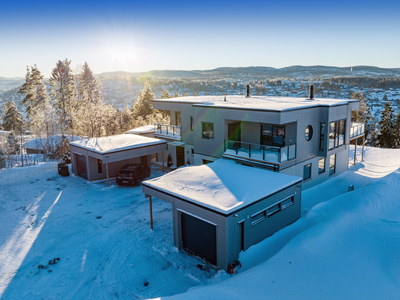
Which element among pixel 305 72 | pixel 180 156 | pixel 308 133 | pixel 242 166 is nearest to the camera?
pixel 242 166

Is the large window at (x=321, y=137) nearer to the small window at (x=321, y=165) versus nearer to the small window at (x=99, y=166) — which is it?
the small window at (x=321, y=165)

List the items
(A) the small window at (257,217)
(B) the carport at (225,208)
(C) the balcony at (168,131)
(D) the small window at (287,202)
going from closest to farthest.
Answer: (B) the carport at (225,208), (A) the small window at (257,217), (D) the small window at (287,202), (C) the balcony at (168,131)

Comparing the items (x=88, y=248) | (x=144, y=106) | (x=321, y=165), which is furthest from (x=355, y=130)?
(x=144, y=106)

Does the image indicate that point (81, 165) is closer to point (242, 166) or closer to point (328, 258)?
point (242, 166)

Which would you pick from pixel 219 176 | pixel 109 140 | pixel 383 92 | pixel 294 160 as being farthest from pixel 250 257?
pixel 383 92

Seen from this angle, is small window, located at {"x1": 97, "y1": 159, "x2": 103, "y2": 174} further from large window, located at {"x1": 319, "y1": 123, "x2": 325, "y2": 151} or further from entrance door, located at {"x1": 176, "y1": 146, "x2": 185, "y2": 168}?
large window, located at {"x1": 319, "y1": 123, "x2": 325, "y2": 151}

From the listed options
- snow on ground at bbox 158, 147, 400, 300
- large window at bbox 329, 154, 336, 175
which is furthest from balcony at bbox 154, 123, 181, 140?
snow on ground at bbox 158, 147, 400, 300

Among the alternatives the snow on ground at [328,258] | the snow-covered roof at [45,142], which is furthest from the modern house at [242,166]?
the snow-covered roof at [45,142]
